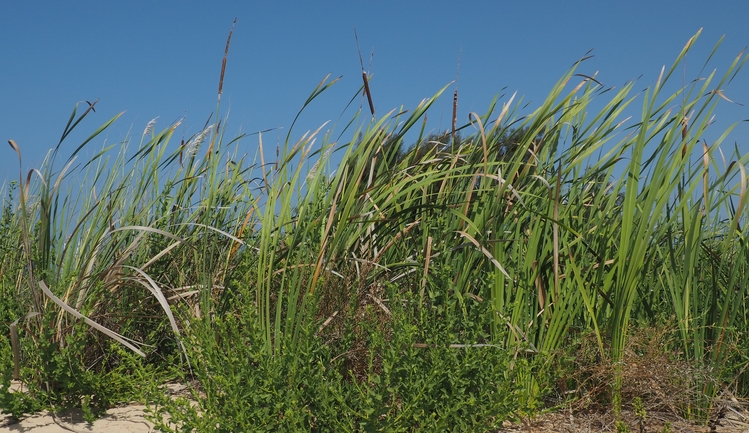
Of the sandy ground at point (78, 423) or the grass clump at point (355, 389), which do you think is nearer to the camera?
the grass clump at point (355, 389)

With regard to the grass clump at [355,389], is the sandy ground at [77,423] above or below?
below

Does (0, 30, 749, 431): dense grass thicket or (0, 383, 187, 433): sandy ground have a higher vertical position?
(0, 30, 749, 431): dense grass thicket

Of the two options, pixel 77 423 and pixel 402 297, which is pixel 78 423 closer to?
pixel 77 423

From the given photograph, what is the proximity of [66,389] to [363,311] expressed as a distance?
1.14 meters

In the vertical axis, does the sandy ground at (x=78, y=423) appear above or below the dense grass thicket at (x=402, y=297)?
below

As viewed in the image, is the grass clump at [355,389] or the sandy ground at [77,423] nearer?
the grass clump at [355,389]

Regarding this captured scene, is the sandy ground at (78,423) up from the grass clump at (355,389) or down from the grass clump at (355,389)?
down


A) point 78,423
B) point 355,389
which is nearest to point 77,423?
point 78,423

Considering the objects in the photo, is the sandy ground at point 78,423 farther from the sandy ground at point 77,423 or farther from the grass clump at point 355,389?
the grass clump at point 355,389

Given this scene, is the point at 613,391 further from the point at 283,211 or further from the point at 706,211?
the point at 283,211

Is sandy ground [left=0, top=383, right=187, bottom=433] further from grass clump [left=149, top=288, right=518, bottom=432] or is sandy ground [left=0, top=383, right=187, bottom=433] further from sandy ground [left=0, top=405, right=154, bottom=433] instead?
grass clump [left=149, top=288, right=518, bottom=432]

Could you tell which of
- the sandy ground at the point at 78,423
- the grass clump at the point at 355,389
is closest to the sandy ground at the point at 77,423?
the sandy ground at the point at 78,423

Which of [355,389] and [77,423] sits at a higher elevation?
[355,389]

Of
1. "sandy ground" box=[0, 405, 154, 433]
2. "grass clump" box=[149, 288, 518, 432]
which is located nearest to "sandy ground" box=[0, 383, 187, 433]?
"sandy ground" box=[0, 405, 154, 433]
